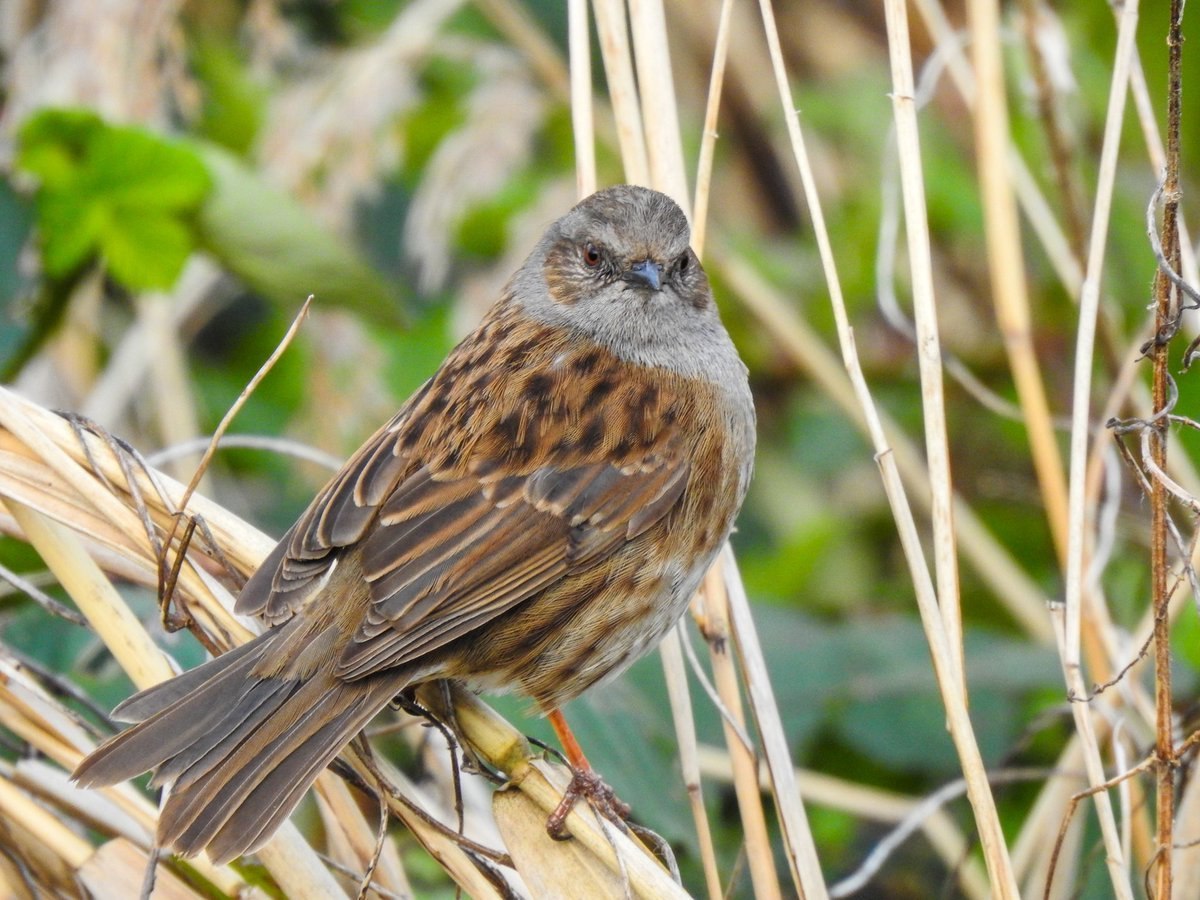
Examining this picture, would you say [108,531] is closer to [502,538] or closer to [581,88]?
[502,538]

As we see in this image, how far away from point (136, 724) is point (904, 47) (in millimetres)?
1396

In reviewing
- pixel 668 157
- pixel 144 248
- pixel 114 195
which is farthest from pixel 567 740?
pixel 114 195

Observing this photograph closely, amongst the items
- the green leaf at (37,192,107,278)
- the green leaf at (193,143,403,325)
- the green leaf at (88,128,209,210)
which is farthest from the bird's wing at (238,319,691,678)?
the green leaf at (37,192,107,278)

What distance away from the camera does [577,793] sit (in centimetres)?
203

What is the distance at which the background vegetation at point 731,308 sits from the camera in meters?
2.83

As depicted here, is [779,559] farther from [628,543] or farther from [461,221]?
[628,543]

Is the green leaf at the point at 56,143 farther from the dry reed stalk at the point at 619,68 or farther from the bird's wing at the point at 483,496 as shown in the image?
the dry reed stalk at the point at 619,68

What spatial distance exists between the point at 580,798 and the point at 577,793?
1 centimetres

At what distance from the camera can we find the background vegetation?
2.83 metres

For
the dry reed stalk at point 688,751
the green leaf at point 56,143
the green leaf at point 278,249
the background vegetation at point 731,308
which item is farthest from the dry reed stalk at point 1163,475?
the green leaf at point 56,143

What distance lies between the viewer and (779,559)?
4.15 meters

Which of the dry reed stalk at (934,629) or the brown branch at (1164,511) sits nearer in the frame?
the brown branch at (1164,511)

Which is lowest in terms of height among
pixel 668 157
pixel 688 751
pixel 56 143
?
pixel 688 751

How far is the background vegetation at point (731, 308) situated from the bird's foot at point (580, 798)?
0.82 feet
